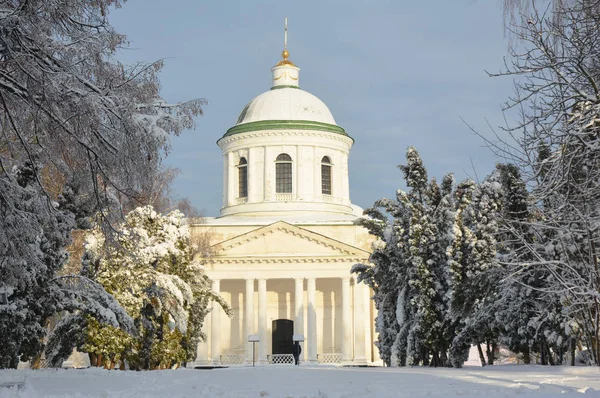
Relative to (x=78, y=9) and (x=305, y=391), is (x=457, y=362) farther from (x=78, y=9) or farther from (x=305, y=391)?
(x=78, y=9)

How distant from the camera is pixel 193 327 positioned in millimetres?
30156

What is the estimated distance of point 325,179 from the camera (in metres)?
53.7

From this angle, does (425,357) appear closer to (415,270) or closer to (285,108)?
(415,270)

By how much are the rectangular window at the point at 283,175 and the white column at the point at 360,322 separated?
26.4ft

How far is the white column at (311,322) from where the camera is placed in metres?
46.1

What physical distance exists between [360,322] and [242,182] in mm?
11941

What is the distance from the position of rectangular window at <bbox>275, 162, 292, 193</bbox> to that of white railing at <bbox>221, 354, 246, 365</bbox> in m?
10.4

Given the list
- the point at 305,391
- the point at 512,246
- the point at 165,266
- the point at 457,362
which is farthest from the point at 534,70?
the point at 165,266

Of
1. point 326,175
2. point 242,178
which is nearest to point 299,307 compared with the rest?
point 326,175

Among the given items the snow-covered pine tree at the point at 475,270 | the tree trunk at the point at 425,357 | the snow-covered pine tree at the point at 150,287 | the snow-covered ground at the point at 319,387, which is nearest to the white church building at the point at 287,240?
the snow-covered pine tree at the point at 150,287

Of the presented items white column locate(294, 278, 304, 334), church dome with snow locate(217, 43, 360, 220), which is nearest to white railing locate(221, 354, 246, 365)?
white column locate(294, 278, 304, 334)

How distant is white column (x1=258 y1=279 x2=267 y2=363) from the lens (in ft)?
154

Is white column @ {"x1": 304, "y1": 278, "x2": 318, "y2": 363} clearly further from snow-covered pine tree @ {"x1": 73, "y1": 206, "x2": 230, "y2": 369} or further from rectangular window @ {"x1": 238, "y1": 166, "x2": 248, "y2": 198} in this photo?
snow-covered pine tree @ {"x1": 73, "y1": 206, "x2": 230, "y2": 369}

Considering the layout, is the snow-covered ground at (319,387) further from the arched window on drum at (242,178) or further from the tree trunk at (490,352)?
the arched window on drum at (242,178)
